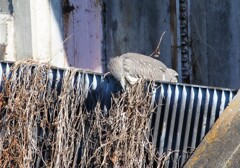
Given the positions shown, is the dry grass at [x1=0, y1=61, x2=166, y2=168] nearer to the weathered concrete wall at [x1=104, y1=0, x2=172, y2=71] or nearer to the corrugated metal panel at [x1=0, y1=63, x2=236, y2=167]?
the corrugated metal panel at [x1=0, y1=63, x2=236, y2=167]

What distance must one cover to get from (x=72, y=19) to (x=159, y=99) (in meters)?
2.20

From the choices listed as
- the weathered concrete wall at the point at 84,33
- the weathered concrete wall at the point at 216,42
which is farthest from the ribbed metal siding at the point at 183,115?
the weathered concrete wall at the point at 216,42

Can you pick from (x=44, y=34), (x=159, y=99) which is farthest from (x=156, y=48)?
(x=159, y=99)

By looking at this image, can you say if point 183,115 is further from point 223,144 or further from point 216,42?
point 216,42

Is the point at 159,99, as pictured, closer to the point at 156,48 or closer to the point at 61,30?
the point at 61,30

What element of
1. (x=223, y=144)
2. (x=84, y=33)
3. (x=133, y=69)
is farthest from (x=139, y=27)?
(x=223, y=144)

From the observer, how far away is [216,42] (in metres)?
9.53

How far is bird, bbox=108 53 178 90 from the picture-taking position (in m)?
6.50

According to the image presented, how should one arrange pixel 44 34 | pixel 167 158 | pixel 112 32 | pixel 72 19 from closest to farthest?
pixel 167 158, pixel 44 34, pixel 72 19, pixel 112 32

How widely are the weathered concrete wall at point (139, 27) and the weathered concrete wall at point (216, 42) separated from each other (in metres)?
0.40

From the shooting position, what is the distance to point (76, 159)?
21.7ft

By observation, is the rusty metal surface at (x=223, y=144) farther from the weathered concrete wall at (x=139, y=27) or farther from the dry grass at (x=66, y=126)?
the weathered concrete wall at (x=139, y=27)

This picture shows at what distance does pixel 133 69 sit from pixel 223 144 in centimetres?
115

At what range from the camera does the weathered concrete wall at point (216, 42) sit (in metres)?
9.43
